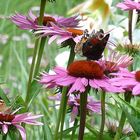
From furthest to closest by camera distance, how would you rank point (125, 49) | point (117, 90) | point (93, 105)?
point (125, 49) → point (93, 105) → point (117, 90)

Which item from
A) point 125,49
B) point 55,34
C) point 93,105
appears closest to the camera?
point 55,34

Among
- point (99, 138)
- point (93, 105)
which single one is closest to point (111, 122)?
point (93, 105)

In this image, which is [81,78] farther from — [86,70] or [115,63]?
[115,63]

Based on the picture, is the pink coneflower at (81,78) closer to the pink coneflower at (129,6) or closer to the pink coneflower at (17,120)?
the pink coneflower at (17,120)

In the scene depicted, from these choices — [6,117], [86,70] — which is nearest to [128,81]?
[86,70]

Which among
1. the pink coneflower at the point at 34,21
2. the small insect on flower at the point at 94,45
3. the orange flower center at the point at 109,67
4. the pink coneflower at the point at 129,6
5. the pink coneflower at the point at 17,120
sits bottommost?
the pink coneflower at the point at 17,120

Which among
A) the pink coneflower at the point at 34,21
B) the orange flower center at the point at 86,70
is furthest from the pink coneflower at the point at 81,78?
the pink coneflower at the point at 34,21

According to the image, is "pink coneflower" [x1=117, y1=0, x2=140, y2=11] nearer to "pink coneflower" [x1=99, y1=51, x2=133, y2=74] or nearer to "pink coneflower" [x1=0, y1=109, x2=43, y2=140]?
"pink coneflower" [x1=99, y1=51, x2=133, y2=74]

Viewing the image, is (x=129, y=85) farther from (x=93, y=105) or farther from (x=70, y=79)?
(x=93, y=105)
